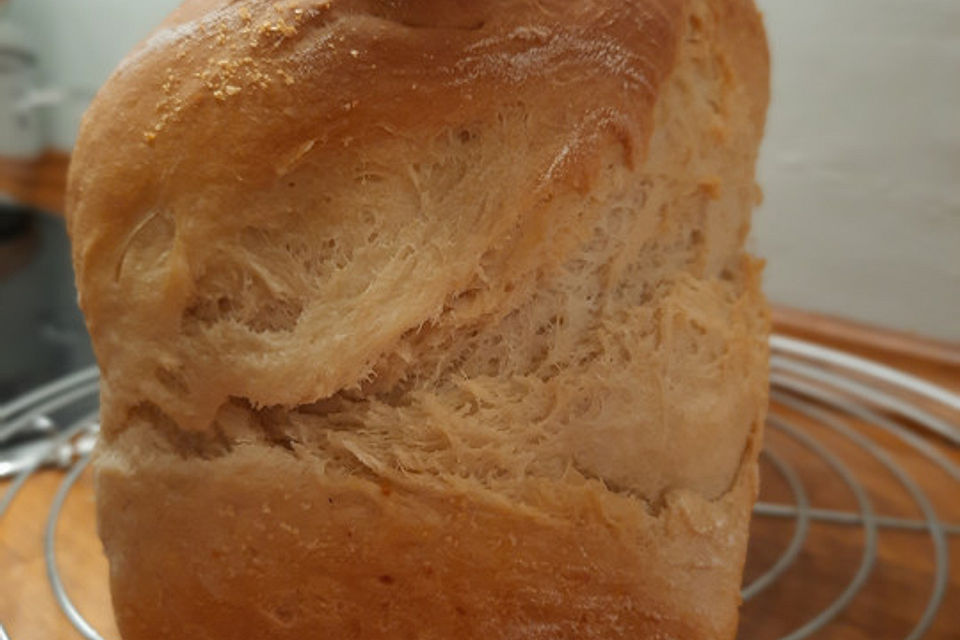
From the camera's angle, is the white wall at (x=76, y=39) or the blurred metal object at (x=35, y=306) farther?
the white wall at (x=76, y=39)

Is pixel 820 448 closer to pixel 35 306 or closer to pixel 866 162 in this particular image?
pixel 866 162

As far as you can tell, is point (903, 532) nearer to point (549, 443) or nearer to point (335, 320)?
point (549, 443)

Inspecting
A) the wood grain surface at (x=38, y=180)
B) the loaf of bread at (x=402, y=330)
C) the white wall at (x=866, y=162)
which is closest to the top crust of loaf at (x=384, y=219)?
the loaf of bread at (x=402, y=330)

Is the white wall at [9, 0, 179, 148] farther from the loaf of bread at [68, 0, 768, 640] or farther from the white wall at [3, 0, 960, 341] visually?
the loaf of bread at [68, 0, 768, 640]

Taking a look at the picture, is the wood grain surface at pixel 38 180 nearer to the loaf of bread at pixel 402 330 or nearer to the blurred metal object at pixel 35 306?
the blurred metal object at pixel 35 306

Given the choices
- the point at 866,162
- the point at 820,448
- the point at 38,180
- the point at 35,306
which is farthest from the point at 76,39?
the point at 820,448

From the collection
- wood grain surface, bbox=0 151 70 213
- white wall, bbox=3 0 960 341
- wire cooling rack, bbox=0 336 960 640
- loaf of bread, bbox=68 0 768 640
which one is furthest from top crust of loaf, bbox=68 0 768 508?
wood grain surface, bbox=0 151 70 213

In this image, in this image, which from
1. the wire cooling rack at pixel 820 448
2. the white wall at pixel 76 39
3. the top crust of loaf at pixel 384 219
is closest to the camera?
the top crust of loaf at pixel 384 219
